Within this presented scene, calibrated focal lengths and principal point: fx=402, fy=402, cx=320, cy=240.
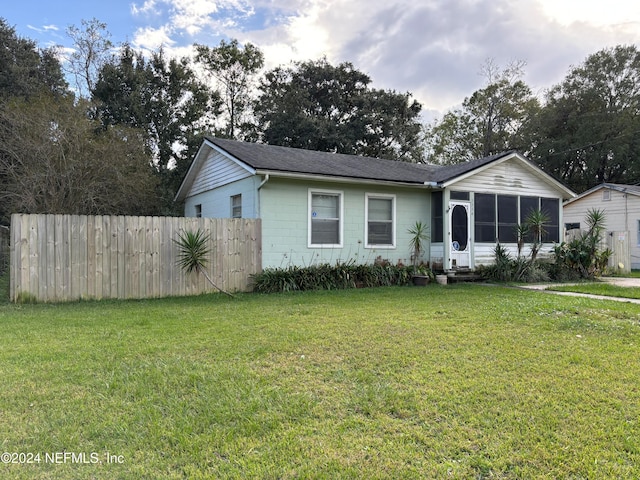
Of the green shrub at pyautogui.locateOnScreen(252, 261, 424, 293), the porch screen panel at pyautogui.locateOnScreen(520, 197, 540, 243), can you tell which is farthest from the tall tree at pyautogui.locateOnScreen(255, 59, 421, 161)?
the green shrub at pyautogui.locateOnScreen(252, 261, 424, 293)

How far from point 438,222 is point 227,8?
396 inches

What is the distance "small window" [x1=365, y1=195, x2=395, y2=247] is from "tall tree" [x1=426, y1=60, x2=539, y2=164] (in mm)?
23440

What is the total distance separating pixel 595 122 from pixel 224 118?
986 inches

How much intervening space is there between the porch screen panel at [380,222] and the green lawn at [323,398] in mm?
5610

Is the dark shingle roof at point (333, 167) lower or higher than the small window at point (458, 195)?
higher

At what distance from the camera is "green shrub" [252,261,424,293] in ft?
31.8

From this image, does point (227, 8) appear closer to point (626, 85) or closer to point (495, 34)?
point (495, 34)

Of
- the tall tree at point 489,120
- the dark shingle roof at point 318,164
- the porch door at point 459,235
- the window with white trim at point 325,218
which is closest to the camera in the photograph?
the dark shingle roof at point 318,164

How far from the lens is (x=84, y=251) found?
8180 mm

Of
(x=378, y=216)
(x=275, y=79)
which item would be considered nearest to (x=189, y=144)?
(x=275, y=79)

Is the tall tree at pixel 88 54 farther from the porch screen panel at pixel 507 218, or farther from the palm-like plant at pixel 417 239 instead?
the porch screen panel at pixel 507 218

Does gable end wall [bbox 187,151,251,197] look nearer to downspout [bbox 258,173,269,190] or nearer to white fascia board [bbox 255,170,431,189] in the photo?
downspout [bbox 258,173,269,190]

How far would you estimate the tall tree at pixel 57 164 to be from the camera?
42.8 feet

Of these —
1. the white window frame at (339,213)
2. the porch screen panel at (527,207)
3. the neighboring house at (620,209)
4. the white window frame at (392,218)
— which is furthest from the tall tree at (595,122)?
the white window frame at (339,213)
